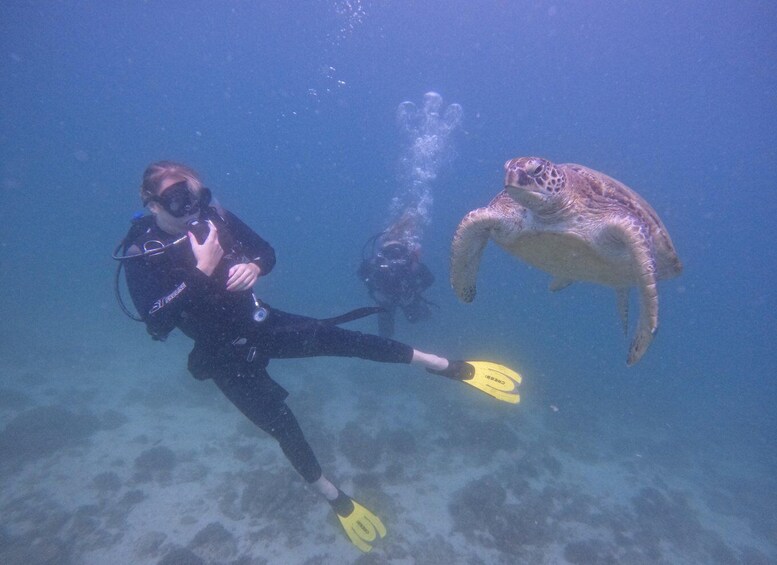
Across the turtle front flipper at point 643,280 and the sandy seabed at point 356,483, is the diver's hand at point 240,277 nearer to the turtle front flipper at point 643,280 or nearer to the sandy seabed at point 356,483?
the turtle front flipper at point 643,280

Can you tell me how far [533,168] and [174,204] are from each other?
9.25 feet

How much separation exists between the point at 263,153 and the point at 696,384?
125 metres

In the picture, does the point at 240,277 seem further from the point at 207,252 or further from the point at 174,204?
the point at 174,204

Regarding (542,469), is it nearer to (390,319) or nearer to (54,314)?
(390,319)

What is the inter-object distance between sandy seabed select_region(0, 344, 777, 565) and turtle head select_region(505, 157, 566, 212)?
5.27 m

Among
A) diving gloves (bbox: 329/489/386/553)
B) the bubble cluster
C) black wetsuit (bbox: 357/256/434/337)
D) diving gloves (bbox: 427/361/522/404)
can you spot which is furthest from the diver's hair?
the bubble cluster

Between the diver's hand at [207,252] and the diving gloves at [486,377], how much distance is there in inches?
100

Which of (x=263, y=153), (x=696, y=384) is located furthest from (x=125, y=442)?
(x=263, y=153)

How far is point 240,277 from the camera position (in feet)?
9.61

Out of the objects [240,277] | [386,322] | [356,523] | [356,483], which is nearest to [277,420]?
[240,277]

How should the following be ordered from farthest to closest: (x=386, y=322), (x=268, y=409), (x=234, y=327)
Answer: (x=386, y=322) < (x=268, y=409) < (x=234, y=327)

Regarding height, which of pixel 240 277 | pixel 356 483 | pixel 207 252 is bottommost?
pixel 356 483

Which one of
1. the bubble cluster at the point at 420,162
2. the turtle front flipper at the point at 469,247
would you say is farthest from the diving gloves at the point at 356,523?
the bubble cluster at the point at 420,162

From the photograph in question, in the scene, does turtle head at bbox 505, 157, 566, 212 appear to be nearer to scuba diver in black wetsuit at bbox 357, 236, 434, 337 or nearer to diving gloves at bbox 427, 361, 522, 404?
diving gloves at bbox 427, 361, 522, 404
